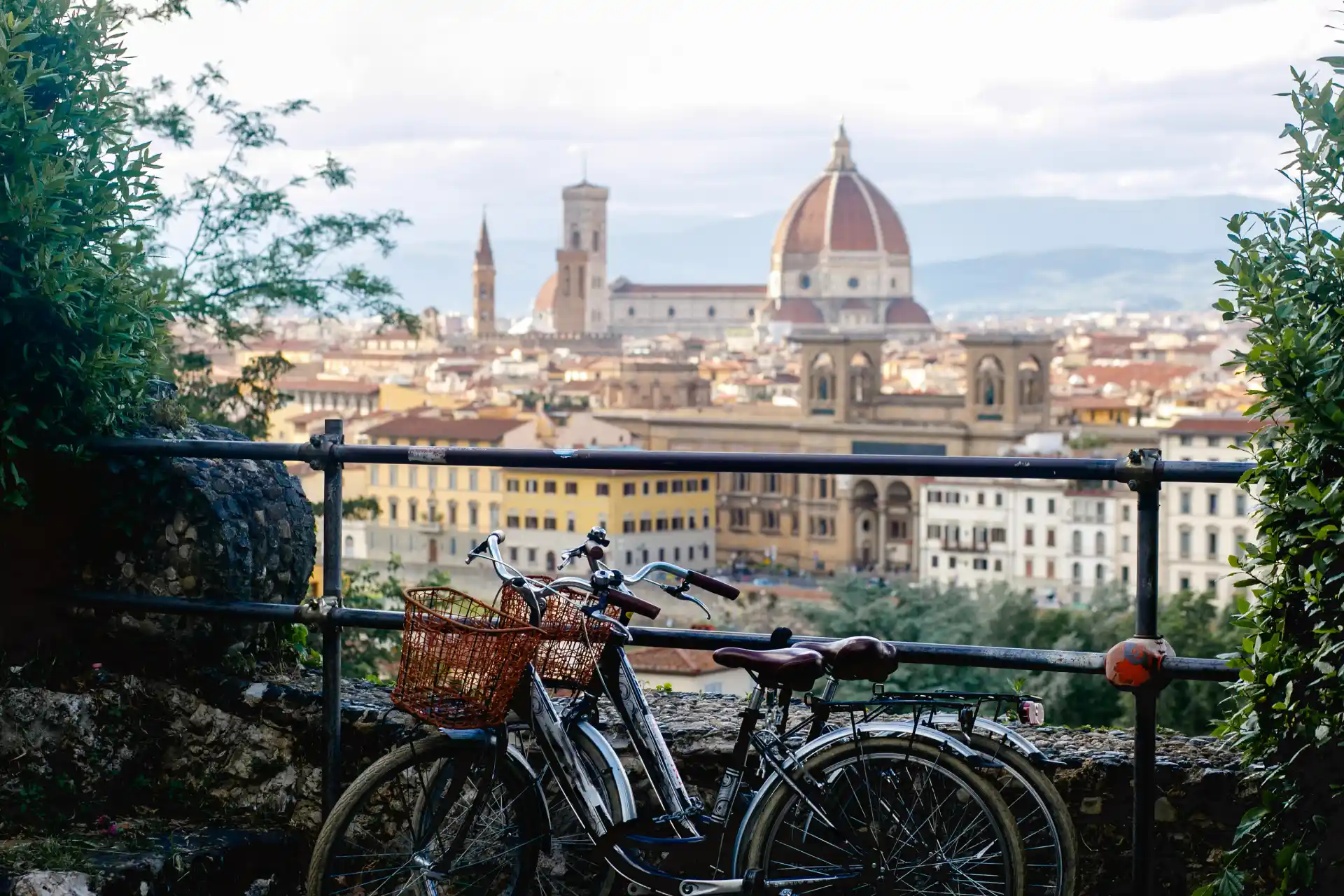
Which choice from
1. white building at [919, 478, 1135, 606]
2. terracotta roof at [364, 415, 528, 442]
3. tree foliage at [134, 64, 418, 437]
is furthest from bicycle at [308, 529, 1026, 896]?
white building at [919, 478, 1135, 606]

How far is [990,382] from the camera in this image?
6781cm

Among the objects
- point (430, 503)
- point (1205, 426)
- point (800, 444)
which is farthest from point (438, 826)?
point (800, 444)

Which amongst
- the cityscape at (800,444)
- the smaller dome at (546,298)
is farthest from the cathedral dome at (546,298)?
the cityscape at (800,444)

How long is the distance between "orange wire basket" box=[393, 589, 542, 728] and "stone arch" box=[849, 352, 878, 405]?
6885cm

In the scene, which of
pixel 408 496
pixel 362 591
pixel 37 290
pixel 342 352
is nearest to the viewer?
pixel 37 290

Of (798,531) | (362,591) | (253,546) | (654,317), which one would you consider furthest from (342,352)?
(253,546)

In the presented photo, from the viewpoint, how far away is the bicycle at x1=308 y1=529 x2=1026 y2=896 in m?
1.88

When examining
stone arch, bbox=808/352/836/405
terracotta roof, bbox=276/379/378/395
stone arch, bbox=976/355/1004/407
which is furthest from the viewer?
terracotta roof, bbox=276/379/378/395

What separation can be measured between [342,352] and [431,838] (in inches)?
3937

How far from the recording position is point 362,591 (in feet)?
41.0

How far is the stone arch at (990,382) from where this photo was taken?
67.4 m

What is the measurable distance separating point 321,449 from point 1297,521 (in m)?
1.11

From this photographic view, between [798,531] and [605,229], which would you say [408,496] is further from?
[605,229]

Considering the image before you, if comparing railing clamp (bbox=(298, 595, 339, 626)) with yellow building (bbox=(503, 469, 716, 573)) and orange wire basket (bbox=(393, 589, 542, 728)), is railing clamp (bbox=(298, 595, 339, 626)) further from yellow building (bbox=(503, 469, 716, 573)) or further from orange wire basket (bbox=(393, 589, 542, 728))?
yellow building (bbox=(503, 469, 716, 573))
